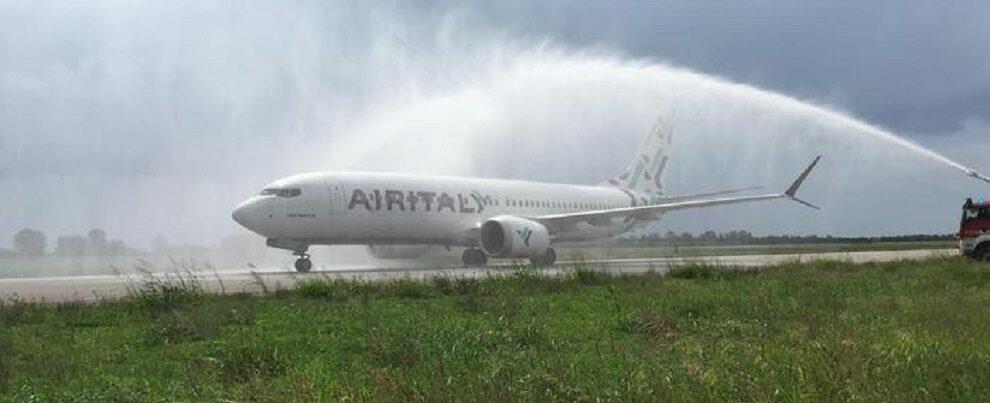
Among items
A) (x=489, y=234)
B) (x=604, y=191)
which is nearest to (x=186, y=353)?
(x=489, y=234)

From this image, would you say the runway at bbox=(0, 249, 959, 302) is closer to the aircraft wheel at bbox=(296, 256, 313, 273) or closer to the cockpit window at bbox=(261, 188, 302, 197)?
the aircraft wheel at bbox=(296, 256, 313, 273)

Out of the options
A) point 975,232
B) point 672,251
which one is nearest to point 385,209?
point 975,232

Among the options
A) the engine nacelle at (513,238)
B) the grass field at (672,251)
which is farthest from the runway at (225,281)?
the grass field at (672,251)

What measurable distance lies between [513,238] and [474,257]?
153 inches

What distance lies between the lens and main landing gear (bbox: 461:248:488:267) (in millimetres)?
38031

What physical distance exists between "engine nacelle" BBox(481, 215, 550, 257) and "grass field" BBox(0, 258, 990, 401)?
57.8 feet

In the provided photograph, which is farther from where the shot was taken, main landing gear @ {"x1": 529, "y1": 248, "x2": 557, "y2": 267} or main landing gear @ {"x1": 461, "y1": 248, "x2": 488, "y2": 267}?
main landing gear @ {"x1": 461, "y1": 248, "x2": 488, "y2": 267}

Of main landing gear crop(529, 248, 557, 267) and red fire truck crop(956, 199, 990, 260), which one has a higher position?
red fire truck crop(956, 199, 990, 260)

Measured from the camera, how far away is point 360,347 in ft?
30.6

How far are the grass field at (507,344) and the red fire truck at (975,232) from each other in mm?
15516

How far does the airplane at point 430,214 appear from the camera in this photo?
31.5 m

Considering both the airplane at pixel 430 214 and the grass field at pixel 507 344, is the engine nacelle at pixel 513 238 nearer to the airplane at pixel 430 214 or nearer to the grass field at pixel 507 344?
the airplane at pixel 430 214

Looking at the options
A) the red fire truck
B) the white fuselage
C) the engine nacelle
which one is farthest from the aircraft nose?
the red fire truck

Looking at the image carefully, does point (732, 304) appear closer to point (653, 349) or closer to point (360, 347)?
point (653, 349)
